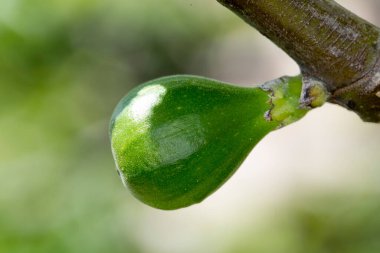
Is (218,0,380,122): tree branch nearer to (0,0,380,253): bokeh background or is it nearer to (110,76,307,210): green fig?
(110,76,307,210): green fig

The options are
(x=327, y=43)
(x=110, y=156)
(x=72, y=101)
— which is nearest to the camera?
(x=327, y=43)

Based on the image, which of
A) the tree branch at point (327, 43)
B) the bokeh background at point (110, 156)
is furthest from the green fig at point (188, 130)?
the bokeh background at point (110, 156)

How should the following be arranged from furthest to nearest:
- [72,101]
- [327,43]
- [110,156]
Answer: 1. [72,101]
2. [110,156]
3. [327,43]

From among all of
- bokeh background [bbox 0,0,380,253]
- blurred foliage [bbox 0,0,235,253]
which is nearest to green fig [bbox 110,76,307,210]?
bokeh background [bbox 0,0,380,253]

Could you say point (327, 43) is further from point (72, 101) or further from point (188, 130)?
point (72, 101)

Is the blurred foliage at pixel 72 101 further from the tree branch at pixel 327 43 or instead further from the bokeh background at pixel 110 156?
the tree branch at pixel 327 43

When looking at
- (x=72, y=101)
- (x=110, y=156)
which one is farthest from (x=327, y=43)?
(x=72, y=101)

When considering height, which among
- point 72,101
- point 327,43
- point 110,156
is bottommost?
point 110,156
